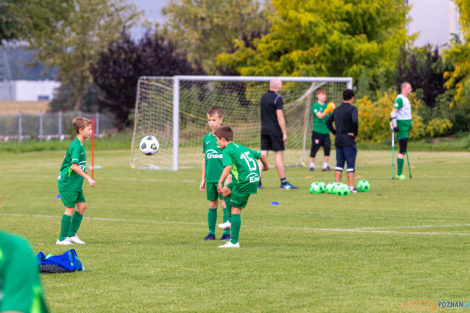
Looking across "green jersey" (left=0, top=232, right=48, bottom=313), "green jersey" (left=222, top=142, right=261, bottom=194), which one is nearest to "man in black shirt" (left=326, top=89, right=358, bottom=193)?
"green jersey" (left=222, top=142, right=261, bottom=194)

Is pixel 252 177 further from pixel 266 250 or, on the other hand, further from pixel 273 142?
pixel 273 142

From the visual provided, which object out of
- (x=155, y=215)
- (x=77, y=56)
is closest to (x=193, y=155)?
(x=155, y=215)

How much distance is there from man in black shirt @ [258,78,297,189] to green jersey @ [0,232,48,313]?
1456cm

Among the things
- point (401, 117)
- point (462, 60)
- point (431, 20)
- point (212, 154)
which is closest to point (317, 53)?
point (462, 60)

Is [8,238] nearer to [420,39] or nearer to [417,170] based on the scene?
[417,170]

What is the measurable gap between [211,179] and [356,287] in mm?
3650

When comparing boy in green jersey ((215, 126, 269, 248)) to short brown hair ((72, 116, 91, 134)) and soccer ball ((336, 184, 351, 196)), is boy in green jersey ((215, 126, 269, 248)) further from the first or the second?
soccer ball ((336, 184, 351, 196))

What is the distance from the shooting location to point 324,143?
72.0 ft

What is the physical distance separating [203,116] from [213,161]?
66.1 feet

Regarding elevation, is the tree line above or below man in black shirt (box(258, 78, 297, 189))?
above

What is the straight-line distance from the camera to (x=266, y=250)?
28.8ft

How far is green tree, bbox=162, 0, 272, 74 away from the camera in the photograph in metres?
71.2

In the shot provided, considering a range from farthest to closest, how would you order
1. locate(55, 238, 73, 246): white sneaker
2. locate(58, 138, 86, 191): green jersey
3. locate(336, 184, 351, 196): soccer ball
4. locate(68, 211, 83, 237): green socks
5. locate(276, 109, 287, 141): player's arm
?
locate(276, 109, 287, 141): player's arm
locate(336, 184, 351, 196): soccer ball
locate(68, 211, 83, 237): green socks
locate(55, 238, 73, 246): white sneaker
locate(58, 138, 86, 191): green jersey

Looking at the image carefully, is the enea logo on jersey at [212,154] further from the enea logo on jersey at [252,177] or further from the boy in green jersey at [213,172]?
the enea logo on jersey at [252,177]
